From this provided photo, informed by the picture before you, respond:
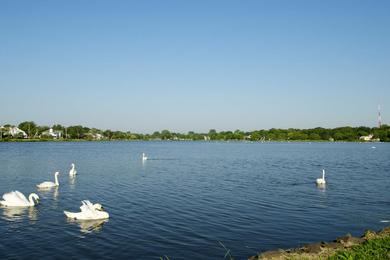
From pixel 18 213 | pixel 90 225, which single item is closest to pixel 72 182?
pixel 18 213

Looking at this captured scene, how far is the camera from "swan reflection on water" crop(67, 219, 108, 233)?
62.2 feet

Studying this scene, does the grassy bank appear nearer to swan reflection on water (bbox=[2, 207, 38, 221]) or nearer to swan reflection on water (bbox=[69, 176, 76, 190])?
swan reflection on water (bbox=[2, 207, 38, 221])

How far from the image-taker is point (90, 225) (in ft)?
65.2

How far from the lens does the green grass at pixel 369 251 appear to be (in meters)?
11.7

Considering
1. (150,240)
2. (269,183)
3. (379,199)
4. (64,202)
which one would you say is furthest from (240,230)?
(269,183)

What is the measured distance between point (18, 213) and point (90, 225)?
5.35m

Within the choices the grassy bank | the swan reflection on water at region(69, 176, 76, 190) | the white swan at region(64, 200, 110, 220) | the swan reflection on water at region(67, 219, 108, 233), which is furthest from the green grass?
the swan reflection on water at region(69, 176, 76, 190)

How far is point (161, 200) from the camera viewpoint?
27.4 metres

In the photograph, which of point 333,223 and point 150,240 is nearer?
point 150,240

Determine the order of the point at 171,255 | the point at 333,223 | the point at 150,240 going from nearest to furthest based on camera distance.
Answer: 1. the point at 171,255
2. the point at 150,240
3. the point at 333,223

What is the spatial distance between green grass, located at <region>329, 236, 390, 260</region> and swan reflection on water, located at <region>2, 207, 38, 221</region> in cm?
1557

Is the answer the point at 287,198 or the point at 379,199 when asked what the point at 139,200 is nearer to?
the point at 287,198

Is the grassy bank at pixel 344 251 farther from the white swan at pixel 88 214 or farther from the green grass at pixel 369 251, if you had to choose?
the white swan at pixel 88 214

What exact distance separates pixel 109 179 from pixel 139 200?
13.3 meters
